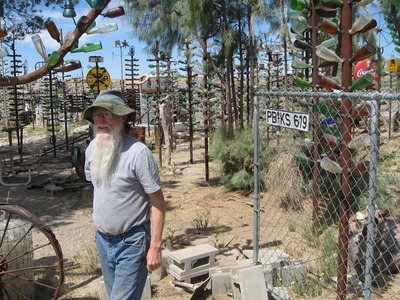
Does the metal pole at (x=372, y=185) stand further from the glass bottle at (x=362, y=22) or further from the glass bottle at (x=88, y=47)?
the glass bottle at (x=88, y=47)

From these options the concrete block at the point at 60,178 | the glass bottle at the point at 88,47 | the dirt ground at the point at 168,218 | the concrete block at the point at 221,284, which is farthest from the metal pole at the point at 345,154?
the concrete block at the point at 60,178

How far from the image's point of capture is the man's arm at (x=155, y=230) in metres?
2.32

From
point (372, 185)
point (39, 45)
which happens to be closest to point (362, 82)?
point (372, 185)

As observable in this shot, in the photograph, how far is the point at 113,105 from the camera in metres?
2.40

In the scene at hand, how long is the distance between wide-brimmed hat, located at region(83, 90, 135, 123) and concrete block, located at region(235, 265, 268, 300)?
1355 mm

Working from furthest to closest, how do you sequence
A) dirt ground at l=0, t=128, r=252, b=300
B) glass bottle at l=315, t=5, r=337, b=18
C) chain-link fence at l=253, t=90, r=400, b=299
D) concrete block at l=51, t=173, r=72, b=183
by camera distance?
1. concrete block at l=51, t=173, r=72, b=183
2. dirt ground at l=0, t=128, r=252, b=300
3. glass bottle at l=315, t=5, r=337, b=18
4. chain-link fence at l=253, t=90, r=400, b=299

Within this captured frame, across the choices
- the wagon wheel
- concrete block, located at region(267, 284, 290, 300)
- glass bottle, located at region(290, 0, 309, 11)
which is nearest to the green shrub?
glass bottle, located at region(290, 0, 309, 11)

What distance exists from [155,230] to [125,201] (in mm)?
233

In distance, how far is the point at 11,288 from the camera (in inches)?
128

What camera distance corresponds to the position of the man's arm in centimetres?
232

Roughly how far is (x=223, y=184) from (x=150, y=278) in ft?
13.7

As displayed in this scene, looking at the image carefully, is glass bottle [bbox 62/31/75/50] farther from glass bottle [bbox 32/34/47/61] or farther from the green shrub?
the green shrub

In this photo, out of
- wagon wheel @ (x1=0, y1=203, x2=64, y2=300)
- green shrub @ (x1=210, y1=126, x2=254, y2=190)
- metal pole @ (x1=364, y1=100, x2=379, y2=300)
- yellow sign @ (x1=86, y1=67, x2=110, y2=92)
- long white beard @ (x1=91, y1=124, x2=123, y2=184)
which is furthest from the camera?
yellow sign @ (x1=86, y1=67, x2=110, y2=92)

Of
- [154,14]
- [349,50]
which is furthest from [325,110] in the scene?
[154,14]
